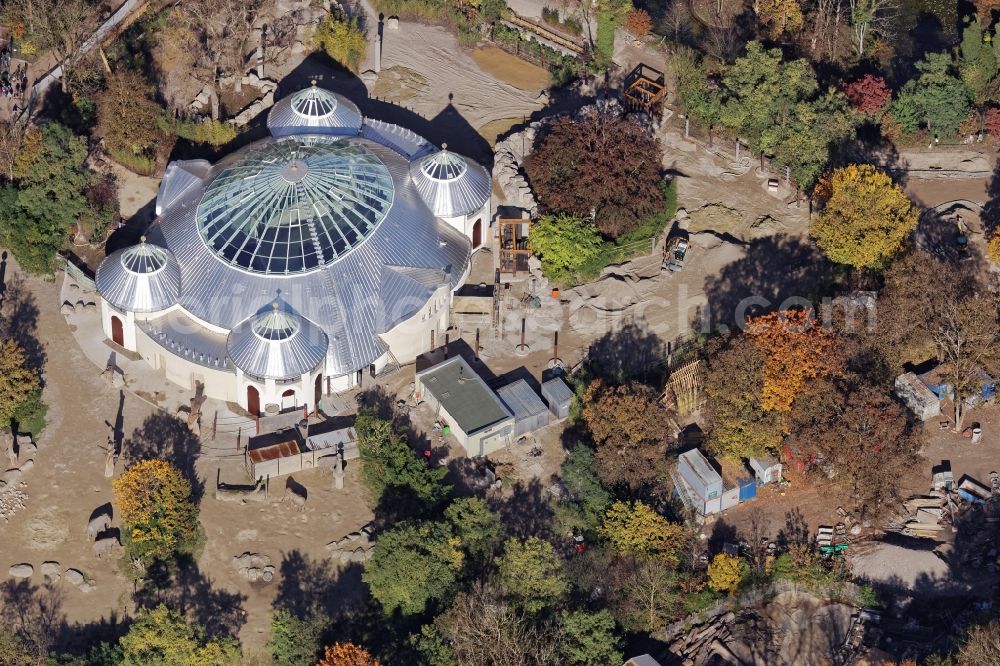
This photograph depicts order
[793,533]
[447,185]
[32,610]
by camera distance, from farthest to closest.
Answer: [447,185] < [793,533] < [32,610]

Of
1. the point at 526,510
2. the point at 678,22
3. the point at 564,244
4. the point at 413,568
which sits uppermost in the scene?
the point at 678,22

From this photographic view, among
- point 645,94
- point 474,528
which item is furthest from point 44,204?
point 645,94

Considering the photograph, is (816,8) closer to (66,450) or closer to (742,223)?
(742,223)

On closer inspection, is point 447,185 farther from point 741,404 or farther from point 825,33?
point 825,33

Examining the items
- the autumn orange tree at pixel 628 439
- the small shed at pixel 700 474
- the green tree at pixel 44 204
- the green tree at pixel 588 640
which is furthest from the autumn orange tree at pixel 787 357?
the green tree at pixel 44 204

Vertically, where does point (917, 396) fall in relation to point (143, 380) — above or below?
above

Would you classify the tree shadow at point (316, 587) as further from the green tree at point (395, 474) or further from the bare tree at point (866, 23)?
the bare tree at point (866, 23)
